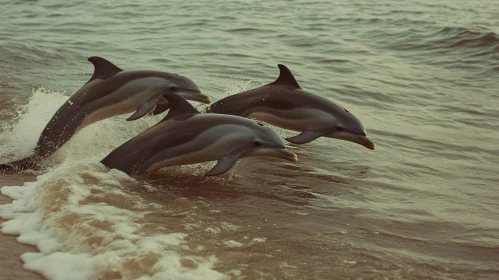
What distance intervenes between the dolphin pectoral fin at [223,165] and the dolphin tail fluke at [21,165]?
2.08m

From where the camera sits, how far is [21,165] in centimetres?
755

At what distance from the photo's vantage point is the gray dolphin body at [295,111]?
29.0ft

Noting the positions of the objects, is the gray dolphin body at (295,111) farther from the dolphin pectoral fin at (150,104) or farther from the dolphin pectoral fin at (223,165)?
the dolphin pectoral fin at (223,165)

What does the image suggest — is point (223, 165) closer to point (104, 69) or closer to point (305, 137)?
point (305, 137)

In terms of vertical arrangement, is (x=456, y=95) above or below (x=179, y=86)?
below

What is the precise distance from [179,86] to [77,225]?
3.26 meters

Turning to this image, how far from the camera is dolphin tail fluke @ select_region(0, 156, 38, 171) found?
7492mm

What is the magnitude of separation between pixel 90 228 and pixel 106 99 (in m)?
2.90

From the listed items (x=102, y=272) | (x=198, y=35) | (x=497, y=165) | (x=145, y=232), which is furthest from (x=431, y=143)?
(x=198, y=35)

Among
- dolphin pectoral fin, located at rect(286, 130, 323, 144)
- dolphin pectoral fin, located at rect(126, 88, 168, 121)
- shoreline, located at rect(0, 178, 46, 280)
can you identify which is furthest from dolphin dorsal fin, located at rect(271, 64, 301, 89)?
shoreline, located at rect(0, 178, 46, 280)

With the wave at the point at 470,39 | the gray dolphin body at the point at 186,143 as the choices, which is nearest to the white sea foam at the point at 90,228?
the gray dolphin body at the point at 186,143

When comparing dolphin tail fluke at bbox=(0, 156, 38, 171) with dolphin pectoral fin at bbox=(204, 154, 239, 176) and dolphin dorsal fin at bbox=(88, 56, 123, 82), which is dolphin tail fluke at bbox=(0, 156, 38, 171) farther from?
dolphin pectoral fin at bbox=(204, 154, 239, 176)

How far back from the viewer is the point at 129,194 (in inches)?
263

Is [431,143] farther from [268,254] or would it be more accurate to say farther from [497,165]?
[268,254]
